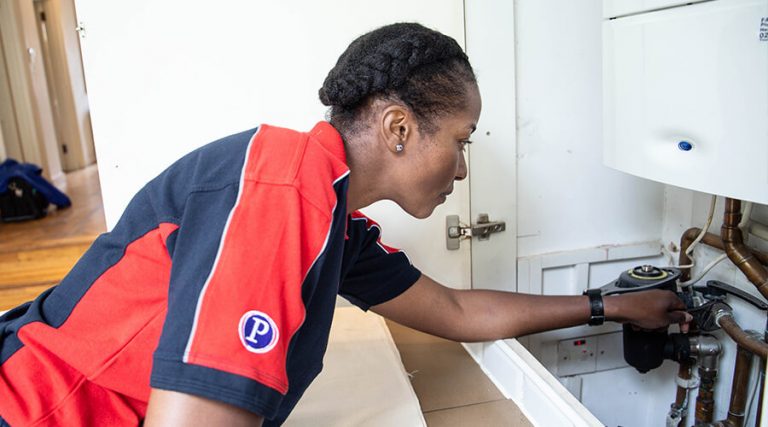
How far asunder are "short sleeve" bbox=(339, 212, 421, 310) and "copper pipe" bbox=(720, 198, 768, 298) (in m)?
0.63

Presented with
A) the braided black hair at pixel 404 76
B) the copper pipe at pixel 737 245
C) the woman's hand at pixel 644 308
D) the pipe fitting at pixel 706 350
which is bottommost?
the pipe fitting at pixel 706 350

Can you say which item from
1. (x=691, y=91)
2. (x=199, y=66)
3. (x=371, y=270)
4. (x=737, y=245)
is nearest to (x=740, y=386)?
(x=737, y=245)

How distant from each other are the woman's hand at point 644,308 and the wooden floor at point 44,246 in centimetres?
147

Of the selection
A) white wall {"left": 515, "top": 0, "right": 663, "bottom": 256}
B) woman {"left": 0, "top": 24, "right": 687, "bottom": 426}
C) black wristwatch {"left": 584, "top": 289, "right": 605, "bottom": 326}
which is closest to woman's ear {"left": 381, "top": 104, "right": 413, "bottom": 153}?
woman {"left": 0, "top": 24, "right": 687, "bottom": 426}

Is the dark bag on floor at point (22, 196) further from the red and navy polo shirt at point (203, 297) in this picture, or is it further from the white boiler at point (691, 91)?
the white boiler at point (691, 91)

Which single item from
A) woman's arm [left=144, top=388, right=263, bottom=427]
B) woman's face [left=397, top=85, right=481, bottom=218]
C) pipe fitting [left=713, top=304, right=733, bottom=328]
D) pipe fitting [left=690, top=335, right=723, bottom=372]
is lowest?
pipe fitting [left=690, top=335, right=723, bottom=372]

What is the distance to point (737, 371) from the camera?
4.00 ft

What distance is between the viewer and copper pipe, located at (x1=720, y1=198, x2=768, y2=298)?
113cm

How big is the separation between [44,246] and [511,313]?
Answer: 210 cm

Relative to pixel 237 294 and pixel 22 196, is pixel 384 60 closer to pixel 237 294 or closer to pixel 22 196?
pixel 237 294

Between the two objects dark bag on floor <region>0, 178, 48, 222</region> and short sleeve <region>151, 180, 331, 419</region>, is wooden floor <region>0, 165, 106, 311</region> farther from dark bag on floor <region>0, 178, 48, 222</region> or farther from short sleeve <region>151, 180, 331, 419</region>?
short sleeve <region>151, 180, 331, 419</region>

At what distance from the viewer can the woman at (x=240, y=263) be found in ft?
1.64

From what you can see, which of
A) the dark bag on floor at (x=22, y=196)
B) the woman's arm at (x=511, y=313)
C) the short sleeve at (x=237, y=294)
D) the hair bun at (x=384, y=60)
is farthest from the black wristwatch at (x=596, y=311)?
the dark bag on floor at (x=22, y=196)

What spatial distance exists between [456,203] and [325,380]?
51cm
